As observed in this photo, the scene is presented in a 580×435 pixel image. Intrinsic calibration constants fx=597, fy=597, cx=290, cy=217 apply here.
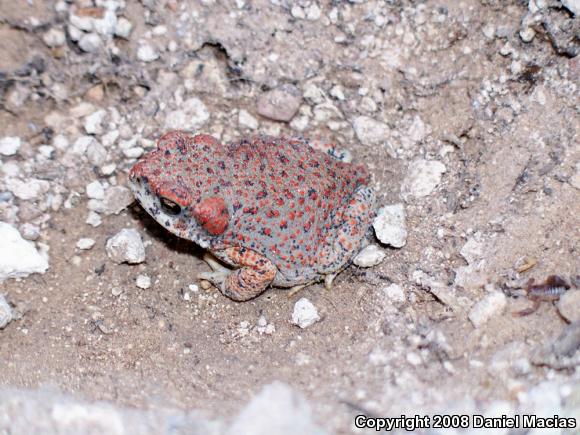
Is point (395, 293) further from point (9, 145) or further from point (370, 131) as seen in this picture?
point (9, 145)

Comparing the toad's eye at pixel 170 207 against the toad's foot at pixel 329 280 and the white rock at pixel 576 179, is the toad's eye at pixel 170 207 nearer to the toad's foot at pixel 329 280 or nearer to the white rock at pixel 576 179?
the toad's foot at pixel 329 280

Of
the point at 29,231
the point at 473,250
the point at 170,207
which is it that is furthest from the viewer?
the point at 29,231

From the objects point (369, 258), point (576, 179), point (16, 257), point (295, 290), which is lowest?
point (16, 257)

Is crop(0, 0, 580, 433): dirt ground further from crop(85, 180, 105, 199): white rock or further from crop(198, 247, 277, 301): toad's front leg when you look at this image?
crop(198, 247, 277, 301): toad's front leg


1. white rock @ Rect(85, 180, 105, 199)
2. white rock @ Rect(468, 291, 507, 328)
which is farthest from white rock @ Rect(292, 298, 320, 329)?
white rock @ Rect(85, 180, 105, 199)

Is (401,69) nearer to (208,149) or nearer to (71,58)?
(208,149)

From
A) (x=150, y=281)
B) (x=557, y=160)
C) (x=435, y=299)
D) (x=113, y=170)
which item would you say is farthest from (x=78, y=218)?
(x=557, y=160)

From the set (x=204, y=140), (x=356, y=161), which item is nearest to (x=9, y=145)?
(x=204, y=140)
